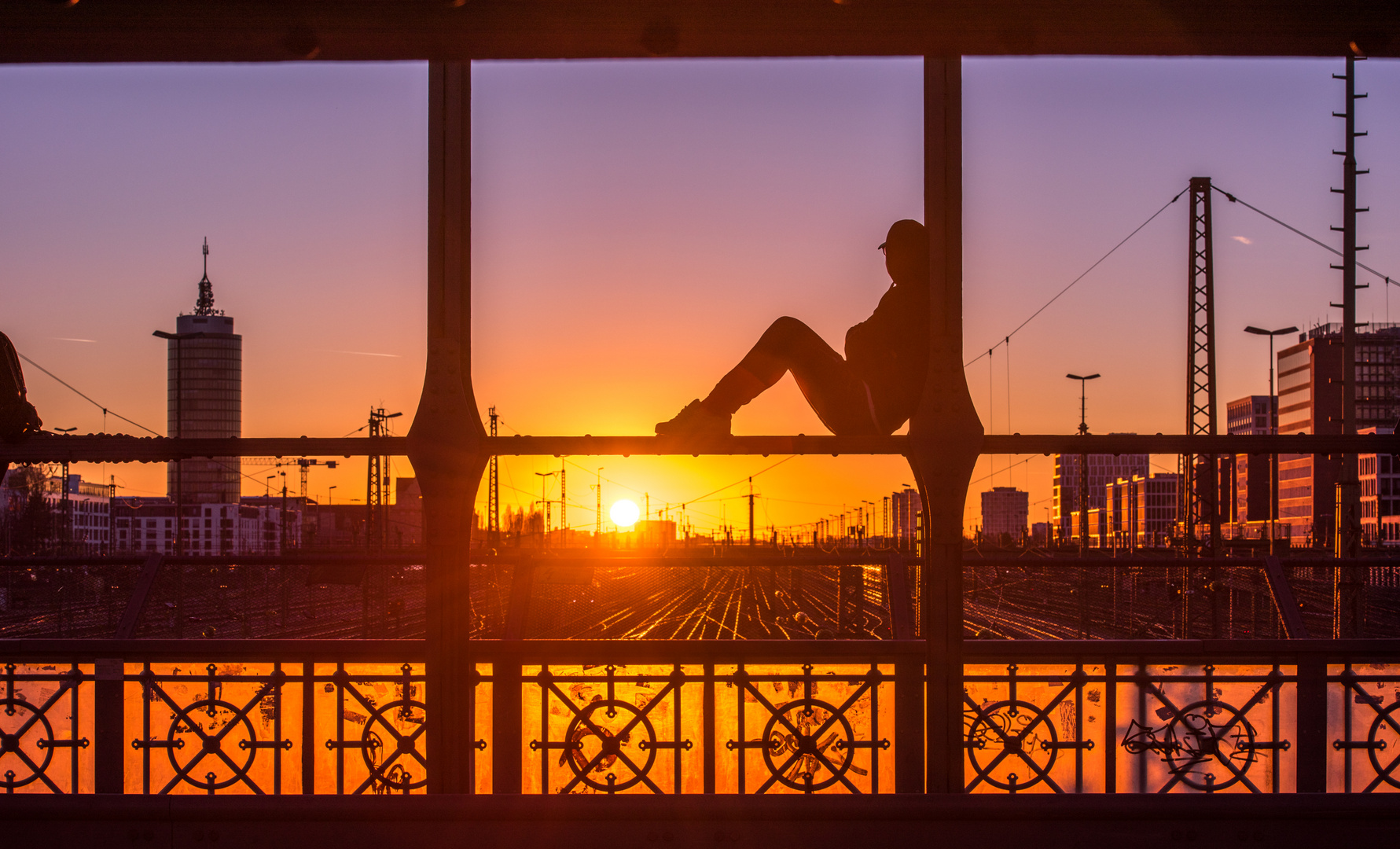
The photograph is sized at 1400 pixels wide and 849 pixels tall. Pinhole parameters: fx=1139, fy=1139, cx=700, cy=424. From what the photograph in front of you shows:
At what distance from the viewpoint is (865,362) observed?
4.98m

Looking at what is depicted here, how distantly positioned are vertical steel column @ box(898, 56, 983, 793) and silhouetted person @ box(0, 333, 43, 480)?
3459 millimetres

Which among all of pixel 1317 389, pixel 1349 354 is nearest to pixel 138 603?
pixel 1349 354

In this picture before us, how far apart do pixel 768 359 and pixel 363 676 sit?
7.90ft

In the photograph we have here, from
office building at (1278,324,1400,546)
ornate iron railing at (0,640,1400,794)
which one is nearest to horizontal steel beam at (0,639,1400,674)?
ornate iron railing at (0,640,1400,794)

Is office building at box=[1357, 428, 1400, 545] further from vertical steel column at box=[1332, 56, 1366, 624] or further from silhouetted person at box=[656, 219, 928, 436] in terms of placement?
silhouetted person at box=[656, 219, 928, 436]

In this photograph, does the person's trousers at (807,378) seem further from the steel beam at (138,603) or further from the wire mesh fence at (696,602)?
the steel beam at (138,603)

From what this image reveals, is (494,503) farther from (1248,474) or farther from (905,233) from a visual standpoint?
(1248,474)

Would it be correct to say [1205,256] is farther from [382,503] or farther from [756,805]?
[382,503]

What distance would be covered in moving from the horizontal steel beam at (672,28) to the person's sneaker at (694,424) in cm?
143

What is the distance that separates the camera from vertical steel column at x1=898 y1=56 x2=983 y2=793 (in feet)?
13.8

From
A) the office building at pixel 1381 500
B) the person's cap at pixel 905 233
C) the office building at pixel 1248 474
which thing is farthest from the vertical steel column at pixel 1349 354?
the office building at pixel 1381 500

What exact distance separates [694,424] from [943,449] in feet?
3.22

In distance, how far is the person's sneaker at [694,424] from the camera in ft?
14.8

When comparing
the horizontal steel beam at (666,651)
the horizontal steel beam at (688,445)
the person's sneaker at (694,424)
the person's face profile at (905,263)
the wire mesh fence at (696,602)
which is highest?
the person's face profile at (905,263)
